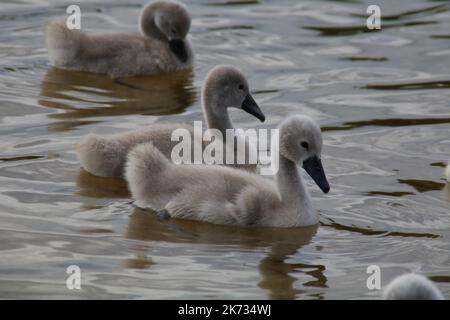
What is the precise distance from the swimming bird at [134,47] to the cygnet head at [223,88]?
8.38 ft

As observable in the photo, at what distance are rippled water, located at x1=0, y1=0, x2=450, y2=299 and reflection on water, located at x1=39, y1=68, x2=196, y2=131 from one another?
0.02 meters

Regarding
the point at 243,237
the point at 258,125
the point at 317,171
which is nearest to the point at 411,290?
the point at 243,237

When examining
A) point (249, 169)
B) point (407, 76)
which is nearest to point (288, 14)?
point (407, 76)

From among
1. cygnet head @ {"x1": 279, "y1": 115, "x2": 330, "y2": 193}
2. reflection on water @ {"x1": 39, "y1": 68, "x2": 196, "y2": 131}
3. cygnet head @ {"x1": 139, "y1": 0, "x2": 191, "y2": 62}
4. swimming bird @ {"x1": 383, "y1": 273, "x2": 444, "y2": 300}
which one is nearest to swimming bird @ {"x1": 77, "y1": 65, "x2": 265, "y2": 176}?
cygnet head @ {"x1": 279, "y1": 115, "x2": 330, "y2": 193}

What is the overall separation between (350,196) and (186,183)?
122 cm

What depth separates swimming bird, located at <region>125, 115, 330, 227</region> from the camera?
791cm

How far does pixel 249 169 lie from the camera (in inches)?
356

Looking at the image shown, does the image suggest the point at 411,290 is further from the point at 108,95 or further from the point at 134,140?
the point at 108,95

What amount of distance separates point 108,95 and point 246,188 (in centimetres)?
356

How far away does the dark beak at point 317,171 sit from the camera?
26.4 ft

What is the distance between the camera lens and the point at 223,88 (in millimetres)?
9383

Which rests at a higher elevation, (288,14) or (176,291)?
(288,14)

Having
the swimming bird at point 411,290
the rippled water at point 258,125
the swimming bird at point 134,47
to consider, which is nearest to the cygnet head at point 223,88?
the rippled water at point 258,125
